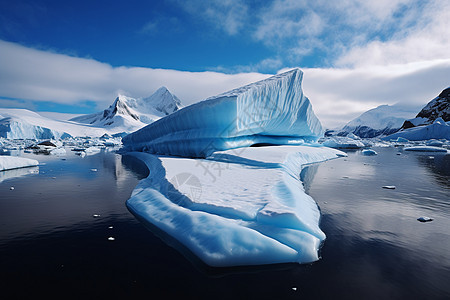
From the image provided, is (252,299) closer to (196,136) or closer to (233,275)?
(233,275)


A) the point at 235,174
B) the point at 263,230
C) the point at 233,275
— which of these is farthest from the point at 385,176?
the point at 233,275

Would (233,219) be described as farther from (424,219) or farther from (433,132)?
(433,132)

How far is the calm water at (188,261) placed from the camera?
224 centimetres

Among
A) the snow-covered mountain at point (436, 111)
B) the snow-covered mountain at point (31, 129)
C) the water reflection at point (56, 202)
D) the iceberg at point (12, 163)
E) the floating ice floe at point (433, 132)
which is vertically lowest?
the water reflection at point (56, 202)

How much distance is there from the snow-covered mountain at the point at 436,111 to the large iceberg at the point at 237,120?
73.3m

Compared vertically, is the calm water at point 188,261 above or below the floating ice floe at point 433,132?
below

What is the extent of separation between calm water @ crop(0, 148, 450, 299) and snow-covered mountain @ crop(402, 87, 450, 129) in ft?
270

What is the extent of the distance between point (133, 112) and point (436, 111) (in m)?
96.1

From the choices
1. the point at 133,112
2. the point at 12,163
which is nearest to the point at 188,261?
the point at 12,163

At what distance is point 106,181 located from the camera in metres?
7.37

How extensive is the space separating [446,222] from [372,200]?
1.40m

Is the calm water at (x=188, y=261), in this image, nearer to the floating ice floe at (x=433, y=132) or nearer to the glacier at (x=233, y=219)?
the glacier at (x=233, y=219)

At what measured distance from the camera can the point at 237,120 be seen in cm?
1019

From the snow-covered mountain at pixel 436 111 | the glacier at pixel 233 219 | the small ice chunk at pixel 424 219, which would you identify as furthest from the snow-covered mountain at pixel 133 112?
the snow-covered mountain at pixel 436 111
